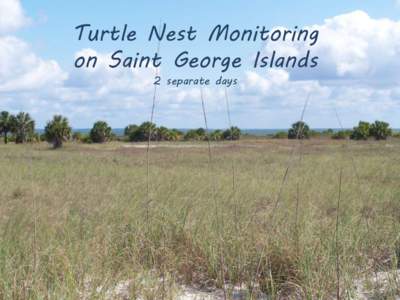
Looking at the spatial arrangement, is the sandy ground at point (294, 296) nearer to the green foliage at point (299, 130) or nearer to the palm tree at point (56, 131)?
the green foliage at point (299, 130)

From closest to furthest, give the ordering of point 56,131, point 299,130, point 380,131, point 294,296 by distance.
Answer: point 294,296 → point 299,130 → point 56,131 → point 380,131

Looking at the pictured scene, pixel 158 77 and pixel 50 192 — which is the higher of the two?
pixel 158 77

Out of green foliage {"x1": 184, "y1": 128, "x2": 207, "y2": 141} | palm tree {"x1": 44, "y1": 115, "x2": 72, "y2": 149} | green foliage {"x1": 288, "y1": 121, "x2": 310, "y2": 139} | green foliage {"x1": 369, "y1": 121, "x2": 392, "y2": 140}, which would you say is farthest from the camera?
green foliage {"x1": 369, "y1": 121, "x2": 392, "y2": 140}

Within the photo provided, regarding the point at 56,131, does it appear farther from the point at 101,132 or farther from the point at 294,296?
the point at 294,296

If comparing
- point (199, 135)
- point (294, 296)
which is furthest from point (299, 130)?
point (199, 135)

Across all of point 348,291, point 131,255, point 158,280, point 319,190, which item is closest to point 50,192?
point 319,190

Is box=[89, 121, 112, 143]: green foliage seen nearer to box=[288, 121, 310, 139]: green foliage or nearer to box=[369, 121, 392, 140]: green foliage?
box=[369, 121, 392, 140]: green foliage

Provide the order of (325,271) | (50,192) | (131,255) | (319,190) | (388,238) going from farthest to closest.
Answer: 1. (50,192)
2. (319,190)
3. (388,238)
4. (131,255)
5. (325,271)

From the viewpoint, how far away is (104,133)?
6862 centimetres

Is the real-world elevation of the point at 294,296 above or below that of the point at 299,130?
below

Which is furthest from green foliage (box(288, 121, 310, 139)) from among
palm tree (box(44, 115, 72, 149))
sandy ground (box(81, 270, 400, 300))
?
palm tree (box(44, 115, 72, 149))

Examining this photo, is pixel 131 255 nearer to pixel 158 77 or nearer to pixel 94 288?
pixel 94 288

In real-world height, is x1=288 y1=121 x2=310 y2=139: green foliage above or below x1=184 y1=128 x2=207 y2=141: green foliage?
above

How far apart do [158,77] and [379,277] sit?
2288 mm
